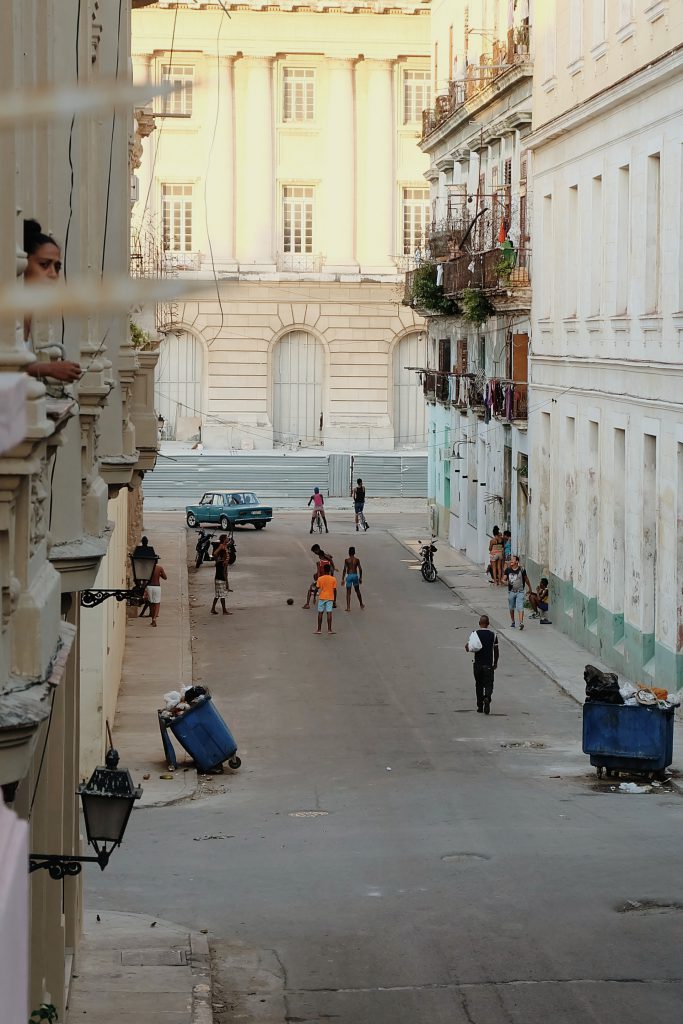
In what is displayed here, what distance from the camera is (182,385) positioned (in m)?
69.3

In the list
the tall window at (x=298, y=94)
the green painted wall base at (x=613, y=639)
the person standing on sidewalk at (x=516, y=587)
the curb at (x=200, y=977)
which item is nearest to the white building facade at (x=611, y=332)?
the green painted wall base at (x=613, y=639)

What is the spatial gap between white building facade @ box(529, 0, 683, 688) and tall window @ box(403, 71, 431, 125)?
34.0 m

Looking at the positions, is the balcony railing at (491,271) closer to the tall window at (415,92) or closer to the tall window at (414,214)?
the tall window at (414,214)

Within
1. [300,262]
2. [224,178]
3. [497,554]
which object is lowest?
[497,554]

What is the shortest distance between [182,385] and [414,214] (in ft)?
36.3

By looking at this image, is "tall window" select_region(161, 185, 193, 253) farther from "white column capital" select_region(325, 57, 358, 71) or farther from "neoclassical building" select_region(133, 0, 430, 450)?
"white column capital" select_region(325, 57, 358, 71)

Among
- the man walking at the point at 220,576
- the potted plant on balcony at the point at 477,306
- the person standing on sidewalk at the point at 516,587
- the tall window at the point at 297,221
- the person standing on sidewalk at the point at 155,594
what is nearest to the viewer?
the person standing on sidewalk at the point at 155,594

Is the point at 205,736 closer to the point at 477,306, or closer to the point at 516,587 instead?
the point at 516,587

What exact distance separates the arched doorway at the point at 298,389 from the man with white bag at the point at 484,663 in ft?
147

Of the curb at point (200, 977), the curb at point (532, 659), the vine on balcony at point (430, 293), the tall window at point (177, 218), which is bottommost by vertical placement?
the curb at point (532, 659)

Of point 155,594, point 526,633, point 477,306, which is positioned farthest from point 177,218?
point 526,633

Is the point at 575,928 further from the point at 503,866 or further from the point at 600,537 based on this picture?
the point at 600,537

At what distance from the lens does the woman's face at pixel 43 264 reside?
20.7ft

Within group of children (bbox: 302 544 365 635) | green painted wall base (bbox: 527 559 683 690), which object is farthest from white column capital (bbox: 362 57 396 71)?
green painted wall base (bbox: 527 559 683 690)
